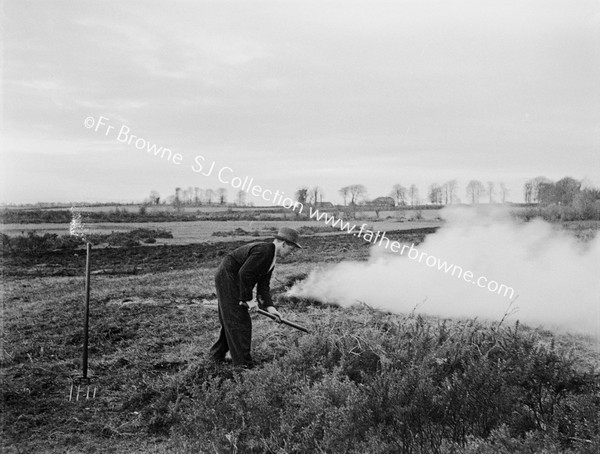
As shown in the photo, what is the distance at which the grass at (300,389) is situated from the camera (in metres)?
3.73

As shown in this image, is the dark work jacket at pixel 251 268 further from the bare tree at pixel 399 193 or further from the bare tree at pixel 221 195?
the bare tree at pixel 399 193

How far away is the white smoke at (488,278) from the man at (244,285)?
2.69 m

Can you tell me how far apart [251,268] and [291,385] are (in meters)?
1.31

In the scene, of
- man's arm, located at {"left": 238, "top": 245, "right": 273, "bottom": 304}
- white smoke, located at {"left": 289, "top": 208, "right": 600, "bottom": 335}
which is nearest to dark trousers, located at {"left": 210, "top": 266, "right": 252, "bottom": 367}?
man's arm, located at {"left": 238, "top": 245, "right": 273, "bottom": 304}

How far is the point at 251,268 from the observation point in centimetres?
547

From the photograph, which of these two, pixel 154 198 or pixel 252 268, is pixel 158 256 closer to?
pixel 154 198

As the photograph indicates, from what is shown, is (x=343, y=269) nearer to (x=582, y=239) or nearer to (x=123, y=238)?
(x=582, y=239)

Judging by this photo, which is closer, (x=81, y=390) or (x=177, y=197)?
(x=81, y=390)

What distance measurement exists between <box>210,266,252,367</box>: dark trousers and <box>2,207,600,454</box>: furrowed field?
0.88ft

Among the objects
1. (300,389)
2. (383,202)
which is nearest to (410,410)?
(300,389)

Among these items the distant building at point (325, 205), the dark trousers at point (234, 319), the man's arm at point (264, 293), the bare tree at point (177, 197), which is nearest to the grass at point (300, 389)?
the dark trousers at point (234, 319)

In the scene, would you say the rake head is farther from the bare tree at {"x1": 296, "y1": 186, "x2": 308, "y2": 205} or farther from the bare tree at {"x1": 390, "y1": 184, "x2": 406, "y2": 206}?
the bare tree at {"x1": 390, "y1": 184, "x2": 406, "y2": 206}

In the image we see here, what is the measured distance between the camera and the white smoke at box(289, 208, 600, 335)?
8.12m

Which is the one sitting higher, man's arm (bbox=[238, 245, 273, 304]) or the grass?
man's arm (bbox=[238, 245, 273, 304])
